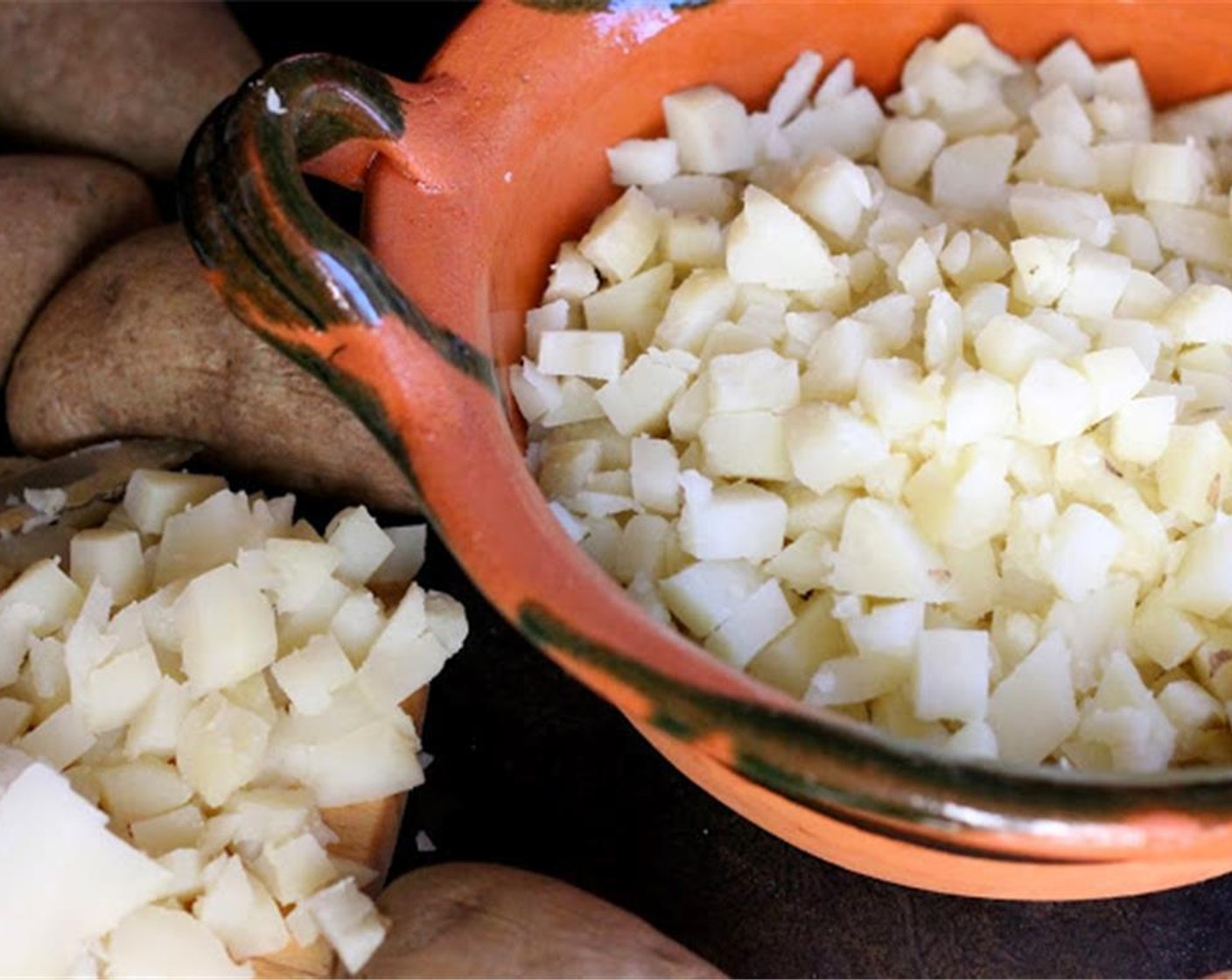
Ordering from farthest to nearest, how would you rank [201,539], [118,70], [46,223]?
[118,70]
[46,223]
[201,539]

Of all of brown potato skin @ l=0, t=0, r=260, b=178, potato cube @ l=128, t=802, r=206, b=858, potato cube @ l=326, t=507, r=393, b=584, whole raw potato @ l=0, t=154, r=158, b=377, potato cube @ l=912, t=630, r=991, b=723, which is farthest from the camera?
brown potato skin @ l=0, t=0, r=260, b=178

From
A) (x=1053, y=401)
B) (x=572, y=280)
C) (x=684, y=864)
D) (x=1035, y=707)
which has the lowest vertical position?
(x=684, y=864)

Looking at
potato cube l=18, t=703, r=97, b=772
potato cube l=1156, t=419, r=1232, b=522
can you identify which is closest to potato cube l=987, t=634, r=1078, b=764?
potato cube l=1156, t=419, r=1232, b=522

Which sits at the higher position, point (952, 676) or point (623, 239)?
point (623, 239)

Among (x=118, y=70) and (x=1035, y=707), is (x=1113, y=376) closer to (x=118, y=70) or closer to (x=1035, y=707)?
(x=1035, y=707)

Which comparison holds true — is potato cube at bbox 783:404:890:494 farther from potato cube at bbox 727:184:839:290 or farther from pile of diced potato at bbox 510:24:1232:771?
potato cube at bbox 727:184:839:290

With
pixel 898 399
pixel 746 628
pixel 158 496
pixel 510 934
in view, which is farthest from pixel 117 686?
pixel 898 399
